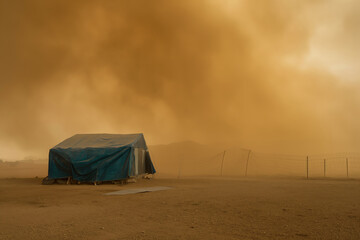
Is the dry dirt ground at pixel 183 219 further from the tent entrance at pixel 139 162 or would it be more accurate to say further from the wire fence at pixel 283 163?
the wire fence at pixel 283 163

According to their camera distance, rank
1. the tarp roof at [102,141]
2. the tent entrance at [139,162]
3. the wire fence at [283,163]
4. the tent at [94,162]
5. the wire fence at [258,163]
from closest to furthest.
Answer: the tent at [94,162], the tarp roof at [102,141], the tent entrance at [139,162], the wire fence at [258,163], the wire fence at [283,163]

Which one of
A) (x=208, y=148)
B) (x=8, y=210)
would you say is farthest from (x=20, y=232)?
(x=208, y=148)

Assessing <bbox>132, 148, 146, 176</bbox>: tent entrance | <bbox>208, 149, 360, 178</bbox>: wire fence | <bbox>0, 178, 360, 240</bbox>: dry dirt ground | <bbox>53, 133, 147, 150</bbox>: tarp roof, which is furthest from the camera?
<bbox>208, 149, 360, 178</bbox>: wire fence

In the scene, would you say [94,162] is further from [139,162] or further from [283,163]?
[283,163]

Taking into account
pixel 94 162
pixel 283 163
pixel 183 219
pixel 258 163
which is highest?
pixel 283 163

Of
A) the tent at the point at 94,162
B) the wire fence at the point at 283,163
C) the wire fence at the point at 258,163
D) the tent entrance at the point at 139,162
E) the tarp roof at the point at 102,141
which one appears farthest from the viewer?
the wire fence at the point at 283,163

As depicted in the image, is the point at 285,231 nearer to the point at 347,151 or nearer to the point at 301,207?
the point at 301,207

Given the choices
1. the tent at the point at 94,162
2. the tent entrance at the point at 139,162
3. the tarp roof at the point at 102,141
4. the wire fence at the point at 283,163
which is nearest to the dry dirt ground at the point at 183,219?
the tent at the point at 94,162

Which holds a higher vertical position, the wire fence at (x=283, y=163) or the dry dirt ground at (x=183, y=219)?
the wire fence at (x=283, y=163)

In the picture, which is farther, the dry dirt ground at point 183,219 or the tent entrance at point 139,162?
the tent entrance at point 139,162

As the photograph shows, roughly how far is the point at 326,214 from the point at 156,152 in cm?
4451

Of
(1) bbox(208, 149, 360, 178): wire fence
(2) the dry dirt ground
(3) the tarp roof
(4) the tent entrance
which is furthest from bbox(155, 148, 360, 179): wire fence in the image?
(2) the dry dirt ground

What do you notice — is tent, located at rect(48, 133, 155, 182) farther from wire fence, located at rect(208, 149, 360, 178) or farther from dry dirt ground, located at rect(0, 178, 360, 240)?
wire fence, located at rect(208, 149, 360, 178)

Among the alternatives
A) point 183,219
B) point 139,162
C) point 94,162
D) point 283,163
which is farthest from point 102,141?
point 283,163
